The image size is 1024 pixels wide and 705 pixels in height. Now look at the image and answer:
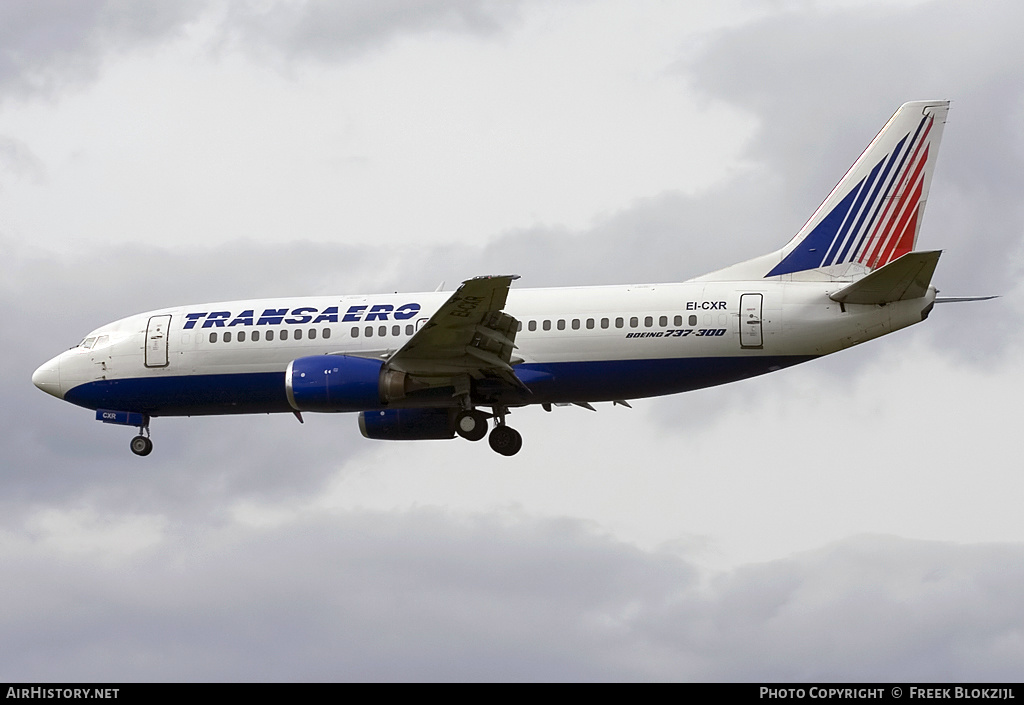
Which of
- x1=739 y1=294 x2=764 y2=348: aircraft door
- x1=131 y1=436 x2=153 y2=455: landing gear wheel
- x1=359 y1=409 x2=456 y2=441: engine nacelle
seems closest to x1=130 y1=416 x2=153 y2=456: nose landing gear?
x1=131 y1=436 x2=153 y2=455: landing gear wheel

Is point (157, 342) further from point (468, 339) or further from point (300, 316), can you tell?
point (468, 339)

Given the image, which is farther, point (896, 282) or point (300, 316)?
point (300, 316)

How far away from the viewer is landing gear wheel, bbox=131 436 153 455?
43.7 m

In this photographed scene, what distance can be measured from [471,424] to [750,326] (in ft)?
25.7

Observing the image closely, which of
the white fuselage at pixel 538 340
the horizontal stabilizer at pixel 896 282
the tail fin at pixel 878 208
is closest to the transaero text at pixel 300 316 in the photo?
the white fuselage at pixel 538 340

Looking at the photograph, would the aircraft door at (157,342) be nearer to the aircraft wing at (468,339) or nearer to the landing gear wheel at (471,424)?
the aircraft wing at (468,339)

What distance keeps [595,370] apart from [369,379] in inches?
222

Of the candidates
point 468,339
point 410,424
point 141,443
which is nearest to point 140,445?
point 141,443

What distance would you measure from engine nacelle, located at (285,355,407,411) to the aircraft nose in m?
8.74

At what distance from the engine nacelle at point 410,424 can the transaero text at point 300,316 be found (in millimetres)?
3167

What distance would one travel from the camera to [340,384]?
1526 inches

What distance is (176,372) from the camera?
42.3 metres

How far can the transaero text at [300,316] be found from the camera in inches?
1628
